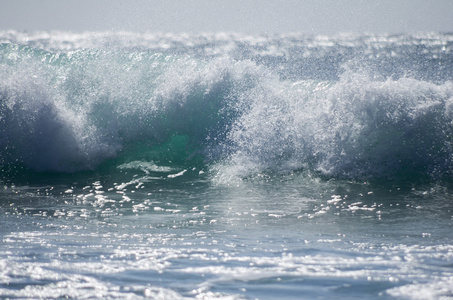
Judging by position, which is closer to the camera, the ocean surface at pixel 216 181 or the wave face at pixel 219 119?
the ocean surface at pixel 216 181

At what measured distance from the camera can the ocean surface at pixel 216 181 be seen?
317cm

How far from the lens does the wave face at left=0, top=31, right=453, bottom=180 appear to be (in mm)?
7047

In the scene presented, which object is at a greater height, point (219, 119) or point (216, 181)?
point (219, 119)

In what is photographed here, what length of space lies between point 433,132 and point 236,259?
4.51 meters

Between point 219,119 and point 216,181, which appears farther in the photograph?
point 219,119

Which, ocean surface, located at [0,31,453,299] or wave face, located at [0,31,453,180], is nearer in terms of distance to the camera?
ocean surface, located at [0,31,453,299]

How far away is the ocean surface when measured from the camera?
10.4ft

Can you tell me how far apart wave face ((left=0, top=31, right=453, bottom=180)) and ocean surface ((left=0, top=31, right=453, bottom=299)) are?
25 mm

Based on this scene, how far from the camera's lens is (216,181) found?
6922 millimetres

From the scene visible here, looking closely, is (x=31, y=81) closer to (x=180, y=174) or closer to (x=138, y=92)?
(x=138, y=92)

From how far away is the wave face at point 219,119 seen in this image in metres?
7.05

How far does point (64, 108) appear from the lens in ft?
28.0

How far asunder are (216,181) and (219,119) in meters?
1.97

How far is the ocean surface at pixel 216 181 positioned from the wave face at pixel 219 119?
0.08 ft
